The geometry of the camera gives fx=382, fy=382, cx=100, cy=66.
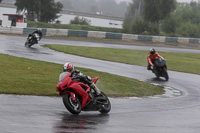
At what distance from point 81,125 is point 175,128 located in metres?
2.28

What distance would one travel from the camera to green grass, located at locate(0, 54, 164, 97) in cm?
1333

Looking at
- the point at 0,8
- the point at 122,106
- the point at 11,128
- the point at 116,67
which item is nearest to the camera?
the point at 11,128

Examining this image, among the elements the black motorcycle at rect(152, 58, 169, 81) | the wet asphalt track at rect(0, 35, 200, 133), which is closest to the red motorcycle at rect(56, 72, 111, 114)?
the wet asphalt track at rect(0, 35, 200, 133)

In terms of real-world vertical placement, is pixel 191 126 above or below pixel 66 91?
→ below

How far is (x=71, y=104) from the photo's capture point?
9906 millimetres

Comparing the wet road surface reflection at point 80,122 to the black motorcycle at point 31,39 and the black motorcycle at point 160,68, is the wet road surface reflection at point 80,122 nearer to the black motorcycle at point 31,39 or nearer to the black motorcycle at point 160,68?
the black motorcycle at point 160,68

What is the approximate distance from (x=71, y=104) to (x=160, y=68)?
11076mm

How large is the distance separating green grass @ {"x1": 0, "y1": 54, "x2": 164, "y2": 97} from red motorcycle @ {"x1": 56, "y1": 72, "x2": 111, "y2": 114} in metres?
2.93

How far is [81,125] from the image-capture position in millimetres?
8781

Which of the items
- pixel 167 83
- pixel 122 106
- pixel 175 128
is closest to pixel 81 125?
pixel 175 128

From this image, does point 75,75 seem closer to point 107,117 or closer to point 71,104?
point 71,104

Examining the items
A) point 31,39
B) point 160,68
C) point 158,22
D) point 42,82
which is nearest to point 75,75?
point 42,82

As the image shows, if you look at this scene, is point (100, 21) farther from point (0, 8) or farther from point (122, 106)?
point (122, 106)

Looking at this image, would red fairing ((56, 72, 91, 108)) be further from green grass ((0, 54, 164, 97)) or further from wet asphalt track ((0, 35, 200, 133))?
green grass ((0, 54, 164, 97))
